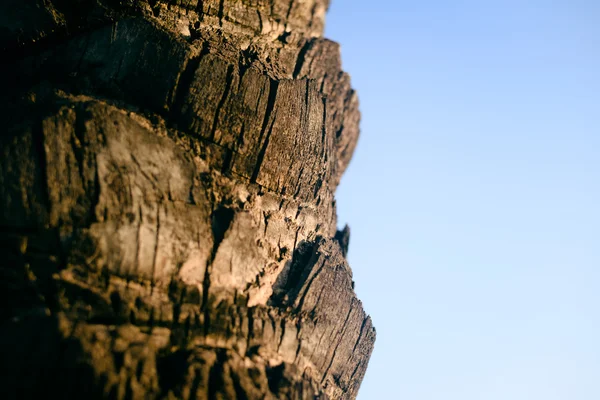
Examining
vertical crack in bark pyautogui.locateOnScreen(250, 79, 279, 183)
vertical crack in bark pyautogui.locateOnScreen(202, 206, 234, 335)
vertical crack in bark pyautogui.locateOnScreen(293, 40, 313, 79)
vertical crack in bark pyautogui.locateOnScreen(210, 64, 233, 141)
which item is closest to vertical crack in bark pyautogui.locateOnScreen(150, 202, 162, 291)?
vertical crack in bark pyautogui.locateOnScreen(202, 206, 234, 335)

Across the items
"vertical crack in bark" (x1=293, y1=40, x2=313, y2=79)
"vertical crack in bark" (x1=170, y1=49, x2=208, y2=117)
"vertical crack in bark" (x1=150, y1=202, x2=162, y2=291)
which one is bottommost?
"vertical crack in bark" (x1=150, y1=202, x2=162, y2=291)

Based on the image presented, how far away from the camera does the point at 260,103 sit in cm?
2275

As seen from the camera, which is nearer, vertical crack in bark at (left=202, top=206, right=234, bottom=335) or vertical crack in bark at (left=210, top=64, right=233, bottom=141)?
vertical crack in bark at (left=202, top=206, right=234, bottom=335)

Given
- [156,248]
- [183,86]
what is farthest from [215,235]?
[183,86]

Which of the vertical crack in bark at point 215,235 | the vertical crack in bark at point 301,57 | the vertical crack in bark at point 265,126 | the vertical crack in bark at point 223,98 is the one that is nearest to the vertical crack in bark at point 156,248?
the vertical crack in bark at point 215,235

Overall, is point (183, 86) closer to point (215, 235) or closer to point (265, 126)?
point (265, 126)

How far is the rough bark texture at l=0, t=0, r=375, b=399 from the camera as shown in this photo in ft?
54.0

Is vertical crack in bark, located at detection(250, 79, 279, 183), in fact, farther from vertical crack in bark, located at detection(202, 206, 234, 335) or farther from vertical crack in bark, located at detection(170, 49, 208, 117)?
vertical crack in bark, located at detection(170, 49, 208, 117)

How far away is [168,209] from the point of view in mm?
19078

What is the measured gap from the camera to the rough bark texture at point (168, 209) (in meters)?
16.5

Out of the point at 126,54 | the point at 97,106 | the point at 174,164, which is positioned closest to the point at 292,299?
the point at 174,164

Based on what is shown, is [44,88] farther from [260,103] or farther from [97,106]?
[260,103]

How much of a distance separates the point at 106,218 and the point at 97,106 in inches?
174

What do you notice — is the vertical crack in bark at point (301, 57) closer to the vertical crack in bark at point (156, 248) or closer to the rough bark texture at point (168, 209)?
the rough bark texture at point (168, 209)
